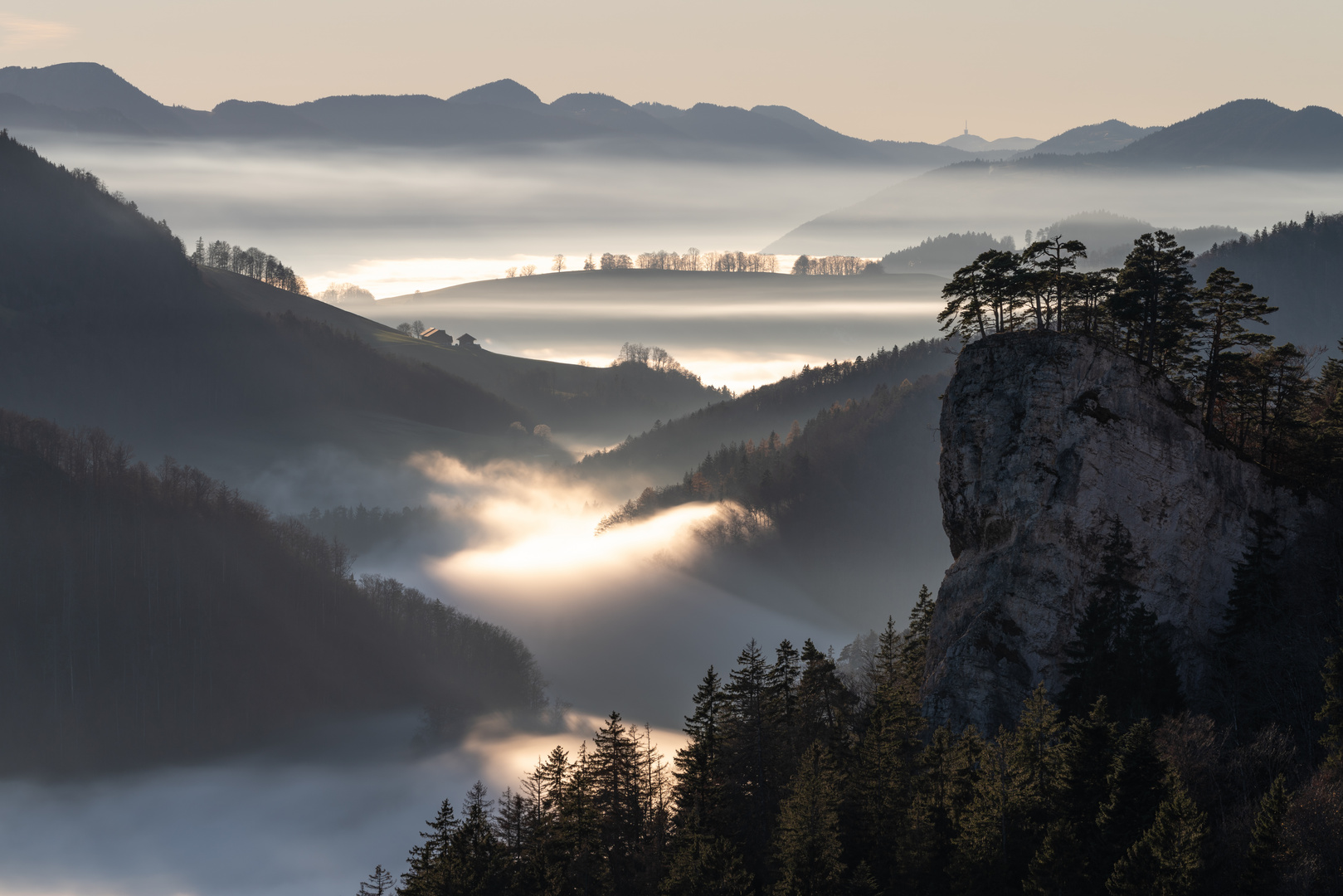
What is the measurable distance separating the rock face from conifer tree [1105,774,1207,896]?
20705 mm

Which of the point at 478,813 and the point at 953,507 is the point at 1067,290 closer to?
the point at 953,507

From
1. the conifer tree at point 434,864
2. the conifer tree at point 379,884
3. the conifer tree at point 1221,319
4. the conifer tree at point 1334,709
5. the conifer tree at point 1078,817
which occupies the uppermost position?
the conifer tree at point 1221,319

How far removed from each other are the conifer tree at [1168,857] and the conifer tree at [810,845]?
14235 mm

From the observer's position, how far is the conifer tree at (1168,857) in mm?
49781

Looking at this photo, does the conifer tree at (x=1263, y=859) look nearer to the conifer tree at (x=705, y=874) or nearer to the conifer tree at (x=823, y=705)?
the conifer tree at (x=705, y=874)

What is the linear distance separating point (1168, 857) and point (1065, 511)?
1118 inches

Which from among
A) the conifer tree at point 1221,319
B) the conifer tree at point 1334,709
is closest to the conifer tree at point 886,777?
the conifer tree at point 1334,709

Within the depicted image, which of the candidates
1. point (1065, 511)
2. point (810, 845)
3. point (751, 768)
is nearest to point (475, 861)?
point (751, 768)

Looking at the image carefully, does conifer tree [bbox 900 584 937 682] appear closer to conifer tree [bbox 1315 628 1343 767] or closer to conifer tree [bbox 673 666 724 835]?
conifer tree [bbox 673 666 724 835]

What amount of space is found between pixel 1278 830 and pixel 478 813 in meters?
A: 45.3

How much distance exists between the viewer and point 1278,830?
49.4 m

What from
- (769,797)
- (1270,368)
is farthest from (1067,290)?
(769,797)

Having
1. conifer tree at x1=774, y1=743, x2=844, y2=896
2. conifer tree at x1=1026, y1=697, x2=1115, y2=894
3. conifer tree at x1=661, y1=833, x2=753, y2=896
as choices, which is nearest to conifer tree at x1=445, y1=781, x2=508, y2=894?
conifer tree at x1=661, y1=833, x2=753, y2=896

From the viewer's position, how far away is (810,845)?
60.6 m
